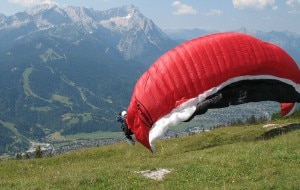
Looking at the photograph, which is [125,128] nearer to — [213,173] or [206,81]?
[206,81]

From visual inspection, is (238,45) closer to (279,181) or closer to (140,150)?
(279,181)

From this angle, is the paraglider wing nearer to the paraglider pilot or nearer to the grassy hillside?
the paraglider pilot

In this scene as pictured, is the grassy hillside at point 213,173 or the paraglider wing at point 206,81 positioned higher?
the paraglider wing at point 206,81

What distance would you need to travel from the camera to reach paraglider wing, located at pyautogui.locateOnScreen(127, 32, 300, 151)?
2056 centimetres

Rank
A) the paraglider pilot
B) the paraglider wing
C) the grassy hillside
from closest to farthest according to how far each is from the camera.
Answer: the grassy hillside < the paraglider wing < the paraglider pilot

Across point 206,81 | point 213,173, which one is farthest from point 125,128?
point 213,173

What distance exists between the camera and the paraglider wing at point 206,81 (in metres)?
20.6

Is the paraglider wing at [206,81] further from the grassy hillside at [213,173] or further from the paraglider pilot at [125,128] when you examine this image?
the grassy hillside at [213,173]

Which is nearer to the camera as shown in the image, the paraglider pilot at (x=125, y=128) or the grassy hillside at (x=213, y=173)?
the grassy hillside at (x=213, y=173)

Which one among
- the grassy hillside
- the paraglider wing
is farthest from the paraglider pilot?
the grassy hillside

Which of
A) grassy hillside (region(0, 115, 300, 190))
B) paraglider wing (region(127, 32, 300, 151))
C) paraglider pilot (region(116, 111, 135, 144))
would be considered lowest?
grassy hillside (region(0, 115, 300, 190))

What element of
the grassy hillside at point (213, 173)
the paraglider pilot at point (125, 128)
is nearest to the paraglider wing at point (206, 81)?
the paraglider pilot at point (125, 128)

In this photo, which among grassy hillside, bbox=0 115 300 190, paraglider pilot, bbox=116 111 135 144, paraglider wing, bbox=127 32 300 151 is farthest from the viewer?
paraglider pilot, bbox=116 111 135 144

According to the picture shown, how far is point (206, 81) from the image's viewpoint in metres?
21.5
